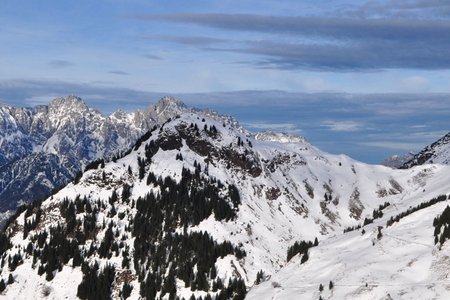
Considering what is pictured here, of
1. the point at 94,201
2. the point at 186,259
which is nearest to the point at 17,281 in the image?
the point at 94,201

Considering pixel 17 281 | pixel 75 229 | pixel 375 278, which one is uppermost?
pixel 375 278

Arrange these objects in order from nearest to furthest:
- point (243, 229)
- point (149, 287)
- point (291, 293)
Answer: point (291, 293), point (149, 287), point (243, 229)

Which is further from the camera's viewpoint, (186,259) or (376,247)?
(186,259)

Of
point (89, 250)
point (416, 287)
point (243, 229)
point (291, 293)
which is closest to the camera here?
point (416, 287)

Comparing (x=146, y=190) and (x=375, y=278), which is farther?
(x=146, y=190)

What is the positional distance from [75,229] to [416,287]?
121984 mm

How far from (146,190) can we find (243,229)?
36.4 meters

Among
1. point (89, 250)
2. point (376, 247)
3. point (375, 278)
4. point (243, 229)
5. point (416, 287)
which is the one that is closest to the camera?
point (416, 287)

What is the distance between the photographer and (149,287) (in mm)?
157000

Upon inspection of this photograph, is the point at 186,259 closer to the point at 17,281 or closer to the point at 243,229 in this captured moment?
the point at 243,229

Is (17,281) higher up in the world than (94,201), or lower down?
lower down

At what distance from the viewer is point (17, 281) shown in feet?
532

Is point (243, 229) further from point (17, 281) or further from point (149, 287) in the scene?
point (17, 281)

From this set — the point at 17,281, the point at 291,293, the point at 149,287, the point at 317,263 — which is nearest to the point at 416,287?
the point at 291,293
